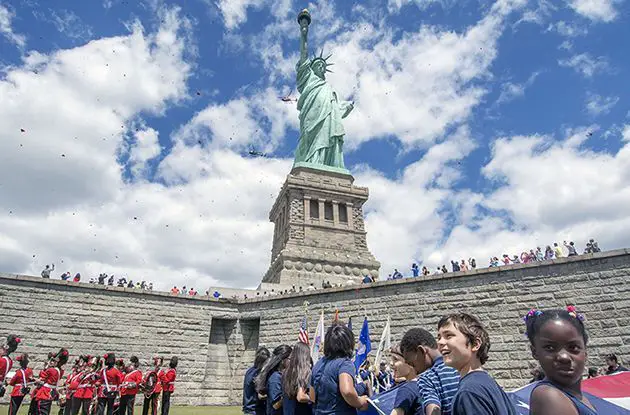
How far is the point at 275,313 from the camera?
2069cm

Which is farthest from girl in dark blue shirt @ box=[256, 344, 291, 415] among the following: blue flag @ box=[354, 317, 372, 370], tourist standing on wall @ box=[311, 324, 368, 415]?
blue flag @ box=[354, 317, 372, 370]

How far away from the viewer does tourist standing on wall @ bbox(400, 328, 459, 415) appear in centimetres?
303

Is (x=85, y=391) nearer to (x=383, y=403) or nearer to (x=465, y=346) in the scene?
(x=383, y=403)

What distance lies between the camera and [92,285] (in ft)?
66.2

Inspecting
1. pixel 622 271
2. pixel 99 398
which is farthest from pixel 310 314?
pixel 622 271

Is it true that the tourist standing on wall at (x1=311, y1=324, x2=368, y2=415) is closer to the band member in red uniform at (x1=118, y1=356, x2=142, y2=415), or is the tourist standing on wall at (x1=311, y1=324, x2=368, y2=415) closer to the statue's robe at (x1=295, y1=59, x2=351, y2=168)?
the band member in red uniform at (x1=118, y1=356, x2=142, y2=415)

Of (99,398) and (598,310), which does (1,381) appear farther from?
(598,310)

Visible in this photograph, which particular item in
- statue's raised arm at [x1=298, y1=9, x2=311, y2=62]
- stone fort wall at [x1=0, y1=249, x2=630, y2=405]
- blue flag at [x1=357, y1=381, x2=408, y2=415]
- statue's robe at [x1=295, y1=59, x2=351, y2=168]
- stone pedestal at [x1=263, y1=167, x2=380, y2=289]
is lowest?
blue flag at [x1=357, y1=381, x2=408, y2=415]

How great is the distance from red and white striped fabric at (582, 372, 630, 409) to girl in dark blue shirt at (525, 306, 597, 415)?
148 inches

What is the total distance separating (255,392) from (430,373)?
3802mm

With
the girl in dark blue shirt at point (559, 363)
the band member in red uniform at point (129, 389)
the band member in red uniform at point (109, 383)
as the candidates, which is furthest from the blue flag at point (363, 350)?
the girl in dark blue shirt at point (559, 363)

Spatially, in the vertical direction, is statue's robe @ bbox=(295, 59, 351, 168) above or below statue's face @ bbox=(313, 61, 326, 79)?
below

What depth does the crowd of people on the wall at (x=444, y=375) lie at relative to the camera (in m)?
1.97

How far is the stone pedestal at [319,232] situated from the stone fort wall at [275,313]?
9.35 m
